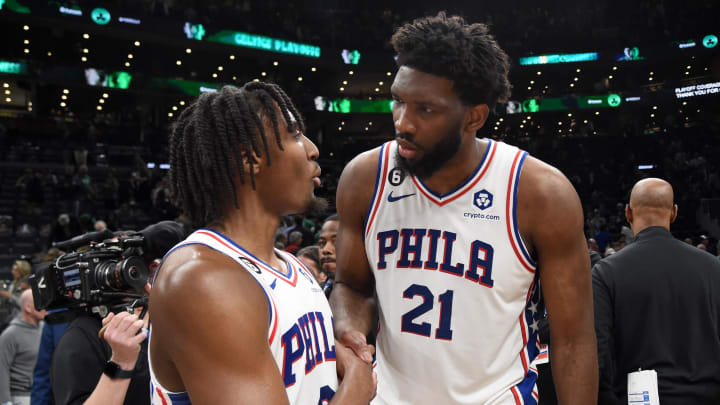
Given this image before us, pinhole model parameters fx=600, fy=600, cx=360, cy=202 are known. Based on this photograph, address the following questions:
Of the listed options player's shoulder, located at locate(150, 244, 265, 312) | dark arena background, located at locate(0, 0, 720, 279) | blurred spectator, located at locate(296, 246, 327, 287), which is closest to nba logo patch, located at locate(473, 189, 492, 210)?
player's shoulder, located at locate(150, 244, 265, 312)

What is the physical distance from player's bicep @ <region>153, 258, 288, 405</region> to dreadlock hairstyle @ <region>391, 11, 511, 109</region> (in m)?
1.06

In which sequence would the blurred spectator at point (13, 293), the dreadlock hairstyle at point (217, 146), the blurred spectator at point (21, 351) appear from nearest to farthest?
the dreadlock hairstyle at point (217, 146)
the blurred spectator at point (21, 351)
the blurred spectator at point (13, 293)

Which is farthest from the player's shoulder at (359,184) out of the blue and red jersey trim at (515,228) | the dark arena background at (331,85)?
the dark arena background at (331,85)

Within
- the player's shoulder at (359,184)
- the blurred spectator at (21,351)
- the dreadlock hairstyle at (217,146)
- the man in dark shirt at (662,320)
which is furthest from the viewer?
the blurred spectator at (21,351)

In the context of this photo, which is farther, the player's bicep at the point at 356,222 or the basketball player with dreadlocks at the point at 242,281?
the player's bicep at the point at 356,222

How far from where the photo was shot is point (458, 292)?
6.53 ft

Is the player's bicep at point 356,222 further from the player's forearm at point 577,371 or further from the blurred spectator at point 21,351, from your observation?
the blurred spectator at point 21,351

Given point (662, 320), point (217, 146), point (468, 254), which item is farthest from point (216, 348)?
point (662, 320)

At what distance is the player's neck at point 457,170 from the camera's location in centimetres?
206

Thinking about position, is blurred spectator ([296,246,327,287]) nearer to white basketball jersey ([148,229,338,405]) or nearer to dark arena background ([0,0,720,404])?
white basketball jersey ([148,229,338,405])

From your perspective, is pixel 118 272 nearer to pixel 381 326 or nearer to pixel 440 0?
pixel 381 326

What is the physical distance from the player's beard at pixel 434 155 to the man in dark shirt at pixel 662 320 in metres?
1.61

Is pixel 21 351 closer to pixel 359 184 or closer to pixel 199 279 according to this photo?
pixel 359 184

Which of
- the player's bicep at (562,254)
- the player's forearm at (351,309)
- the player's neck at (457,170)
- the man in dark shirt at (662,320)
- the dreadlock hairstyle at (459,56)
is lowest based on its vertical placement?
the man in dark shirt at (662,320)
